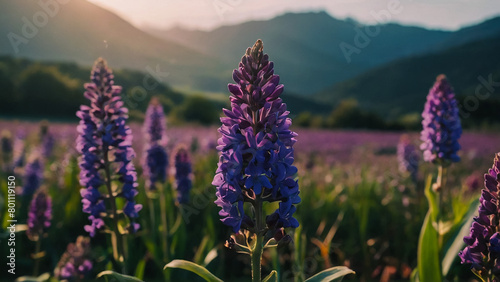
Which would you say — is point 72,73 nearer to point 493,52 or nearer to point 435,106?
point 435,106

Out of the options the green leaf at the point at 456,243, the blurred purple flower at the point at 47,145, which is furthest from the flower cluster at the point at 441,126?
the blurred purple flower at the point at 47,145

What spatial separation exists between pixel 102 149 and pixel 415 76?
10100cm

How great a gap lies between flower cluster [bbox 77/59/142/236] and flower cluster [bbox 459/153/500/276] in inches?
70.6

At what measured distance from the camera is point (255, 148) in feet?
4.97

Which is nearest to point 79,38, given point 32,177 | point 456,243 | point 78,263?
point 32,177

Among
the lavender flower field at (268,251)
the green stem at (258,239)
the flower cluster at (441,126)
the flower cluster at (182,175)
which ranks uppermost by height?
the flower cluster at (441,126)

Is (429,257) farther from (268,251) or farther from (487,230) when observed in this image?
(268,251)

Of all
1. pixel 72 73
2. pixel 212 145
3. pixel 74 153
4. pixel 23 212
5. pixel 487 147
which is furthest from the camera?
pixel 72 73

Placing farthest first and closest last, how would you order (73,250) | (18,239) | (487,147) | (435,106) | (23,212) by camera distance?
(487,147)
(23,212)
(18,239)
(435,106)
(73,250)

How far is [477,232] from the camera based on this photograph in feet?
5.37

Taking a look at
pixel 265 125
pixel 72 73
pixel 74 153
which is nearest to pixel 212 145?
pixel 74 153

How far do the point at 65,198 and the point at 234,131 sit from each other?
4.48 meters

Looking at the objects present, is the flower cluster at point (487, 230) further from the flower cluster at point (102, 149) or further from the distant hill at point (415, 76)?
the distant hill at point (415, 76)

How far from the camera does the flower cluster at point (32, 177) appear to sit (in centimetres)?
512
